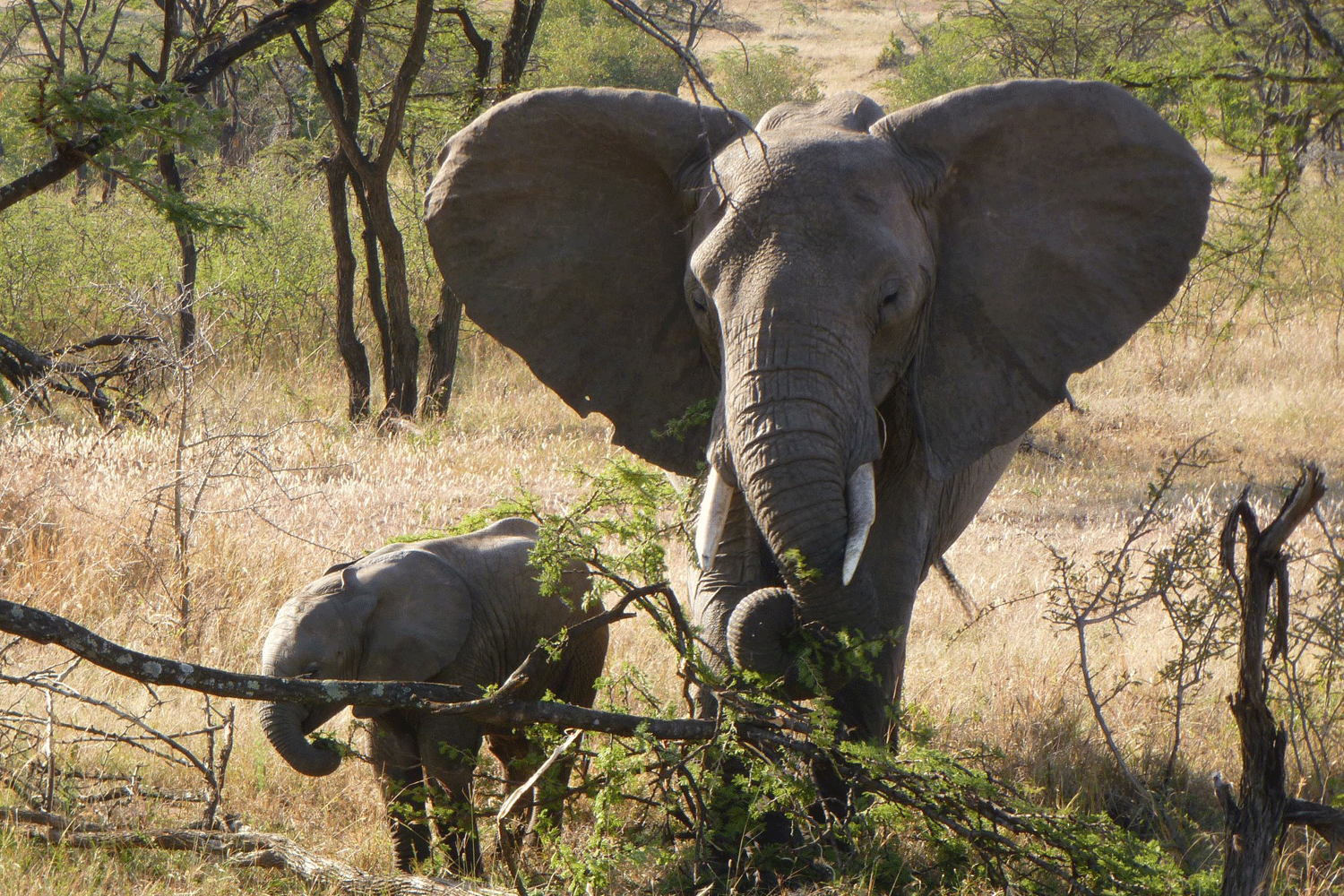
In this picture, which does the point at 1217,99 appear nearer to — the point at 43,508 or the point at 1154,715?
the point at 1154,715

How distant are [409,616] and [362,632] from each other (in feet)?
0.46

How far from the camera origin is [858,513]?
128 inches

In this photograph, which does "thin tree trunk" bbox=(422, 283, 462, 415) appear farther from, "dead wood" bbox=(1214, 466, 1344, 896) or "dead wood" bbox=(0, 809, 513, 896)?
"dead wood" bbox=(1214, 466, 1344, 896)

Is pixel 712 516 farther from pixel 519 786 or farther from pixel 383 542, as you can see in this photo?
pixel 383 542

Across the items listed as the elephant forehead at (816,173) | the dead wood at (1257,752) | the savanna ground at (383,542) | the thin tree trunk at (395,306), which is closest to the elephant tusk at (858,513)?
the savanna ground at (383,542)

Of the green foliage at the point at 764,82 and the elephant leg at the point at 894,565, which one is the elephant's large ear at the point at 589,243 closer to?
the elephant leg at the point at 894,565

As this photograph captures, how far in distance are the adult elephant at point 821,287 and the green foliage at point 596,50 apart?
913 inches

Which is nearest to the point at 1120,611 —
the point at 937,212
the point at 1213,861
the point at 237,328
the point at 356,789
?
the point at 1213,861

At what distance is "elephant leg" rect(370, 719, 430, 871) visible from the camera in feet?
12.0

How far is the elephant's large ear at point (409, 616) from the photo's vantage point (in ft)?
11.7

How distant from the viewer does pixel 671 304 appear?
13.4ft

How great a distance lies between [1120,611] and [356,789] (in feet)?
8.50

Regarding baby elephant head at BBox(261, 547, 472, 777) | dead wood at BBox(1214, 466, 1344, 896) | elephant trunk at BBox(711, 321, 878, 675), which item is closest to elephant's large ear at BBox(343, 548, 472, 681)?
baby elephant head at BBox(261, 547, 472, 777)

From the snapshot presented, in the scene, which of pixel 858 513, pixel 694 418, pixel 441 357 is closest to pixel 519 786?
pixel 694 418
